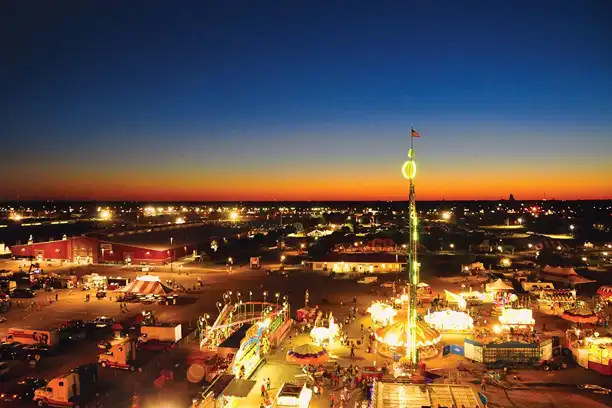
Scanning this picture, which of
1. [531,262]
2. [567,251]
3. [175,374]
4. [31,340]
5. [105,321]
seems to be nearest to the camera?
[175,374]

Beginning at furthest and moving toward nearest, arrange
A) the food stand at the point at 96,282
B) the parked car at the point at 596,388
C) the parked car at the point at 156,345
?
the food stand at the point at 96,282, the parked car at the point at 156,345, the parked car at the point at 596,388

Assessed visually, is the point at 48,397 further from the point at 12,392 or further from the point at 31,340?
the point at 31,340

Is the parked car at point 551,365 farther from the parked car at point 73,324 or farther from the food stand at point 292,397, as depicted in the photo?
the parked car at point 73,324

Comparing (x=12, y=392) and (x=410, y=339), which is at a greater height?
(x=410, y=339)

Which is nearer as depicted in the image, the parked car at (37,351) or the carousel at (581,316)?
the parked car at (37,351)

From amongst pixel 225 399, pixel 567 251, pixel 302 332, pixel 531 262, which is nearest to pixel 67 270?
pixel 302 332

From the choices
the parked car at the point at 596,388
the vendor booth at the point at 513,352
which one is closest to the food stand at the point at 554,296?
the vendor booth at the point at 513,352

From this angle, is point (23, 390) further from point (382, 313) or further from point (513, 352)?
point (513, 352)

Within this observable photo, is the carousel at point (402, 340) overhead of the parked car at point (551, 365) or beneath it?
overhead
